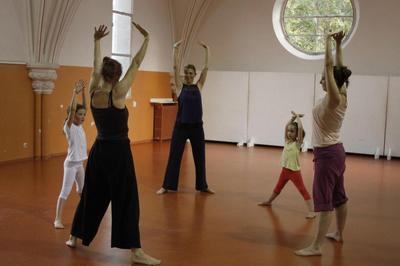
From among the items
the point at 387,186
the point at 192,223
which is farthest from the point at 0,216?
the point at 387,186

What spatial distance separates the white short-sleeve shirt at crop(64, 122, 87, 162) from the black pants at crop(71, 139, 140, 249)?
81 cm

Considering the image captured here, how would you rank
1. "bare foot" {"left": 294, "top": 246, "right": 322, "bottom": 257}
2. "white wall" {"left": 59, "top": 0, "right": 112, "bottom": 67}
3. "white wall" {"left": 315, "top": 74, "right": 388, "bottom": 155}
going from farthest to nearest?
"white wall" {"left": 315, "top": 74, "right": 388, "bottom": 155}, "white wall" {"left": 59, "top": 0, "right": 112, "bottom": 67}, "bare foot" {"left": 294, "top": 246, "right": 322, "bottom": 257}

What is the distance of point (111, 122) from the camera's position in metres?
3.84

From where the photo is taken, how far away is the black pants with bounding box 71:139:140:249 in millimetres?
3908

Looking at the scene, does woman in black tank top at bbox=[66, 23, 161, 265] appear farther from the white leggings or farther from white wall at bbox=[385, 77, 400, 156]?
white wall at bbox=[385, 77, 400, 156]

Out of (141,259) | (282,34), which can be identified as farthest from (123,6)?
(141,259)

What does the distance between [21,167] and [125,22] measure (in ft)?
13.9

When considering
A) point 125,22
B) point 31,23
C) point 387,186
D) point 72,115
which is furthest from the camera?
point 125,22

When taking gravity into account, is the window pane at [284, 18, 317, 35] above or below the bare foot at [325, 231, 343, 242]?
above

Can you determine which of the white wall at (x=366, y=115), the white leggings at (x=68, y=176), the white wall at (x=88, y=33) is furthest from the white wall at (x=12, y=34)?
the white wall at (x=366, y=115)

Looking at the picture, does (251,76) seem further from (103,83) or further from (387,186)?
(103,83)

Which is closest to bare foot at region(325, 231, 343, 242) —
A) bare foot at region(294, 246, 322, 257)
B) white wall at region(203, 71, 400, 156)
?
bare foot at region(294, 246, 322, 257)

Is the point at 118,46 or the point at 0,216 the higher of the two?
the point at 118,46

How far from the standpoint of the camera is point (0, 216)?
5.18m
